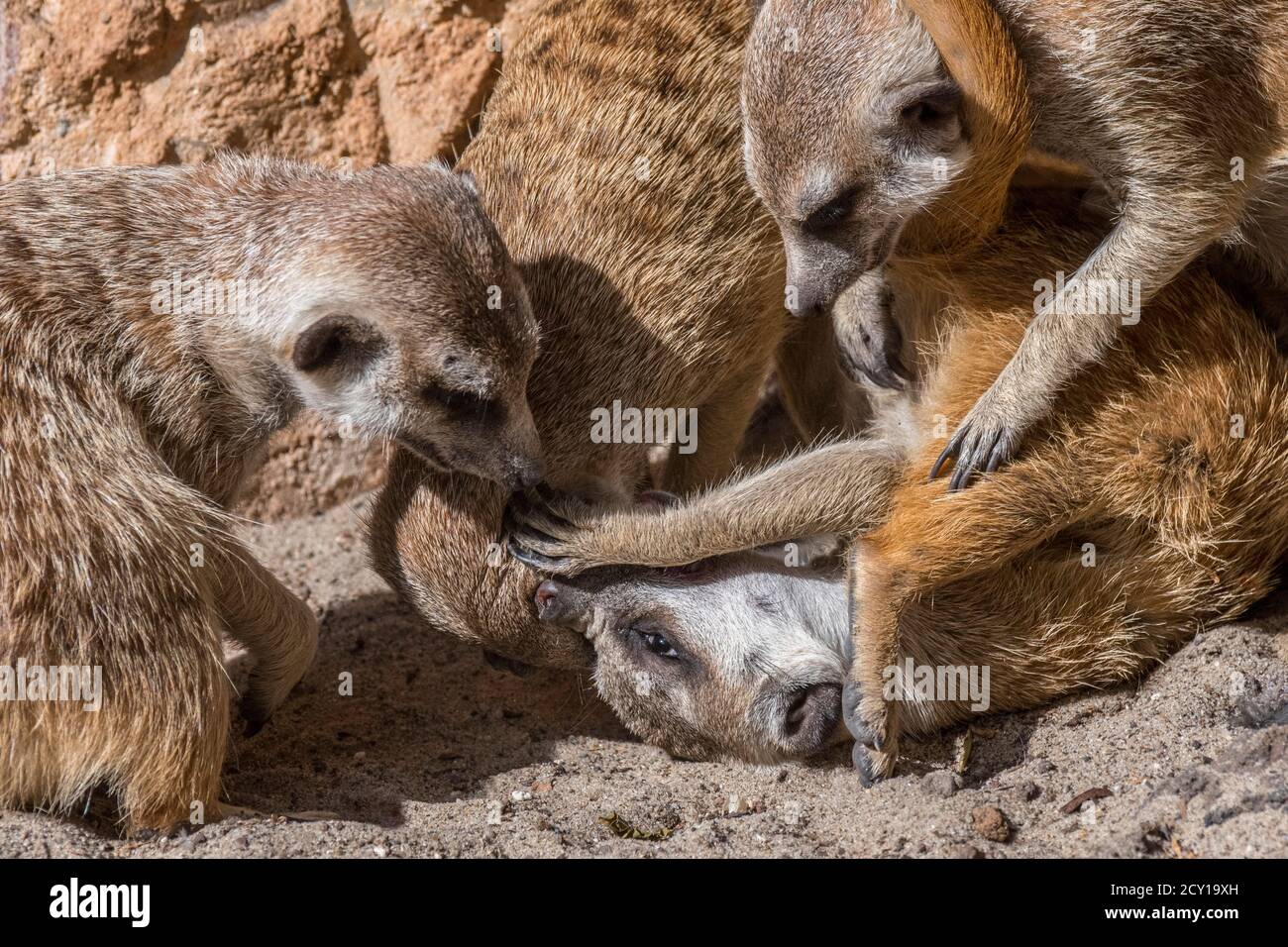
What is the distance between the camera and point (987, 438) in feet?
14.4

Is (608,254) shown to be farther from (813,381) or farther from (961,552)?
(961,552)

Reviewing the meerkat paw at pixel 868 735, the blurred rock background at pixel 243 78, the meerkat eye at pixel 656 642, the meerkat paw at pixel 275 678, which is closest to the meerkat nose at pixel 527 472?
the meerkat eye at pixel 656 642

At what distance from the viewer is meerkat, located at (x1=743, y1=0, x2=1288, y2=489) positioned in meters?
4.00

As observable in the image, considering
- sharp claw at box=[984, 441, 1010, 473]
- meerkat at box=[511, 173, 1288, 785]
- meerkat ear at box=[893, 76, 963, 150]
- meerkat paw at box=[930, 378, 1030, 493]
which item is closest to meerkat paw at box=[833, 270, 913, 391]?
meerkat at box=[511, 173, 1288, 785]

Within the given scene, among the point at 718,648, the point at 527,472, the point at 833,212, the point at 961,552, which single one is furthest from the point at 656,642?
the point at 833,212

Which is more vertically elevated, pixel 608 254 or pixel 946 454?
pixel 608 254

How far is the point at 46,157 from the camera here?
6.07 meters

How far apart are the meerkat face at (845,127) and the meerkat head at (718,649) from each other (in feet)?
3.74

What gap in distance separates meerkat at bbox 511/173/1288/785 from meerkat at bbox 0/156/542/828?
0.75 metres

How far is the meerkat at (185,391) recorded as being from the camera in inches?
159

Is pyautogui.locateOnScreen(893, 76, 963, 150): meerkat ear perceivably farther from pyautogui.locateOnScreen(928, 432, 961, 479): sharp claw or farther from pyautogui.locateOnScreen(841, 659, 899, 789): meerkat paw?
pyautogui.locateOnScreen(841, 659, 899, 789): meerkat paw

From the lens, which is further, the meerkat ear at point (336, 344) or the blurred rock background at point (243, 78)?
the blurred rock background at point (243, 78)

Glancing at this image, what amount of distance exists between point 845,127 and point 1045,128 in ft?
2.23

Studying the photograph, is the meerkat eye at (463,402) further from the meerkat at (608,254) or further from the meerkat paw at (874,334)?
the meerkat paw at (874,334)
